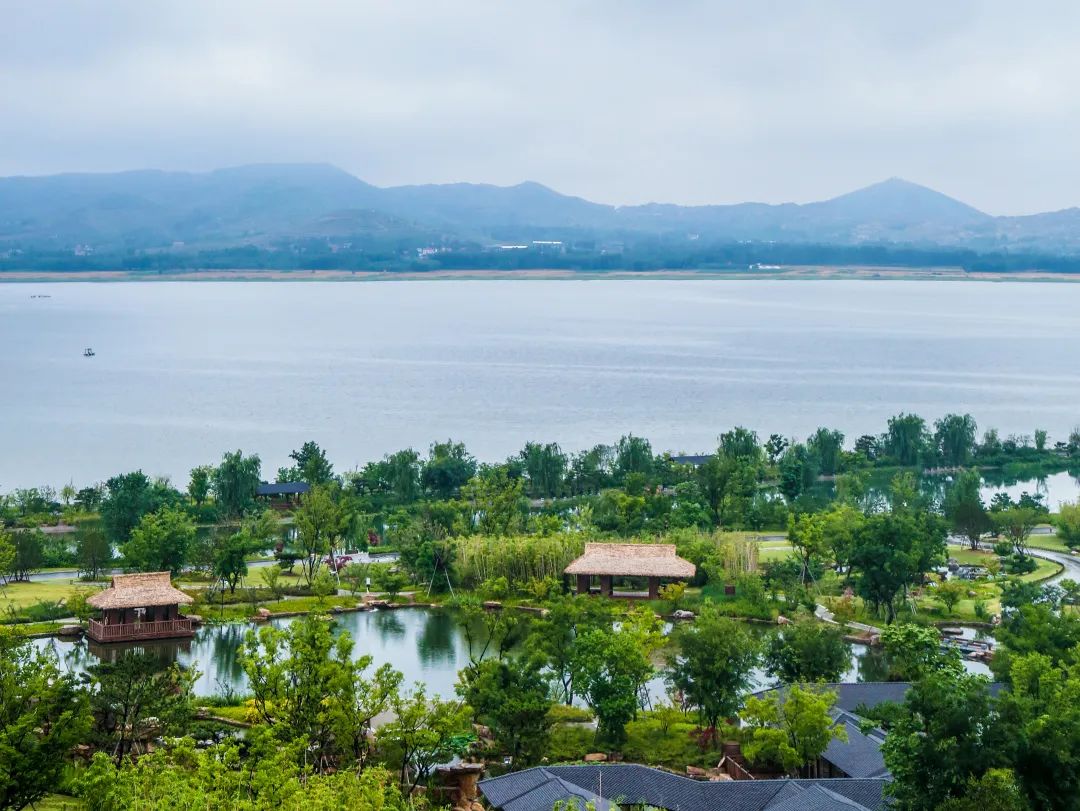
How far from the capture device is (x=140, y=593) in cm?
2631

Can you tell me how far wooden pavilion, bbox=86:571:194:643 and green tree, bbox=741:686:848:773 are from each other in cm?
1324

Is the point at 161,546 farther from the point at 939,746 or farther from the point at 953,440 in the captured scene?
the point at 953,440

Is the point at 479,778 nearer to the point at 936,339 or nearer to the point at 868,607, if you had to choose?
the point at 868,607

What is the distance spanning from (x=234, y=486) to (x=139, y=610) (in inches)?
508

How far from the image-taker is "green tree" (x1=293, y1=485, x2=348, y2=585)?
1240 inches

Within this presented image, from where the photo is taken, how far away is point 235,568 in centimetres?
2884

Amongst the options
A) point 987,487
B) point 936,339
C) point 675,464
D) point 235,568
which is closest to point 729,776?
point 235,568

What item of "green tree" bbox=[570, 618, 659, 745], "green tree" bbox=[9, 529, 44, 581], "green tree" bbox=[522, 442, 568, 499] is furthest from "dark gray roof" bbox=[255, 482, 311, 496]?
"green tree" bbox=[570, 618, 659, 745]

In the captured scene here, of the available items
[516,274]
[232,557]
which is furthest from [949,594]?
[516,274]

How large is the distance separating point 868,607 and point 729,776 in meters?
10.7

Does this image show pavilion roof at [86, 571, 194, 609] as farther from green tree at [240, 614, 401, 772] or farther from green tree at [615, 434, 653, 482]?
green tree at [615, 434, 653, 482]

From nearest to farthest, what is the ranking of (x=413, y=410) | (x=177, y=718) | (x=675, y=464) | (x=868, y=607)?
(x=177, y=718) → (x=868, y=607) → (x=675, y=464) → (x=413, y=410)

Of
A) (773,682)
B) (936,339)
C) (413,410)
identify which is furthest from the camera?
(936,339)

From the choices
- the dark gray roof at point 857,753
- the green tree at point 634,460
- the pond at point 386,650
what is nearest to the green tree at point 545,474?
the green tree at point 634,460
